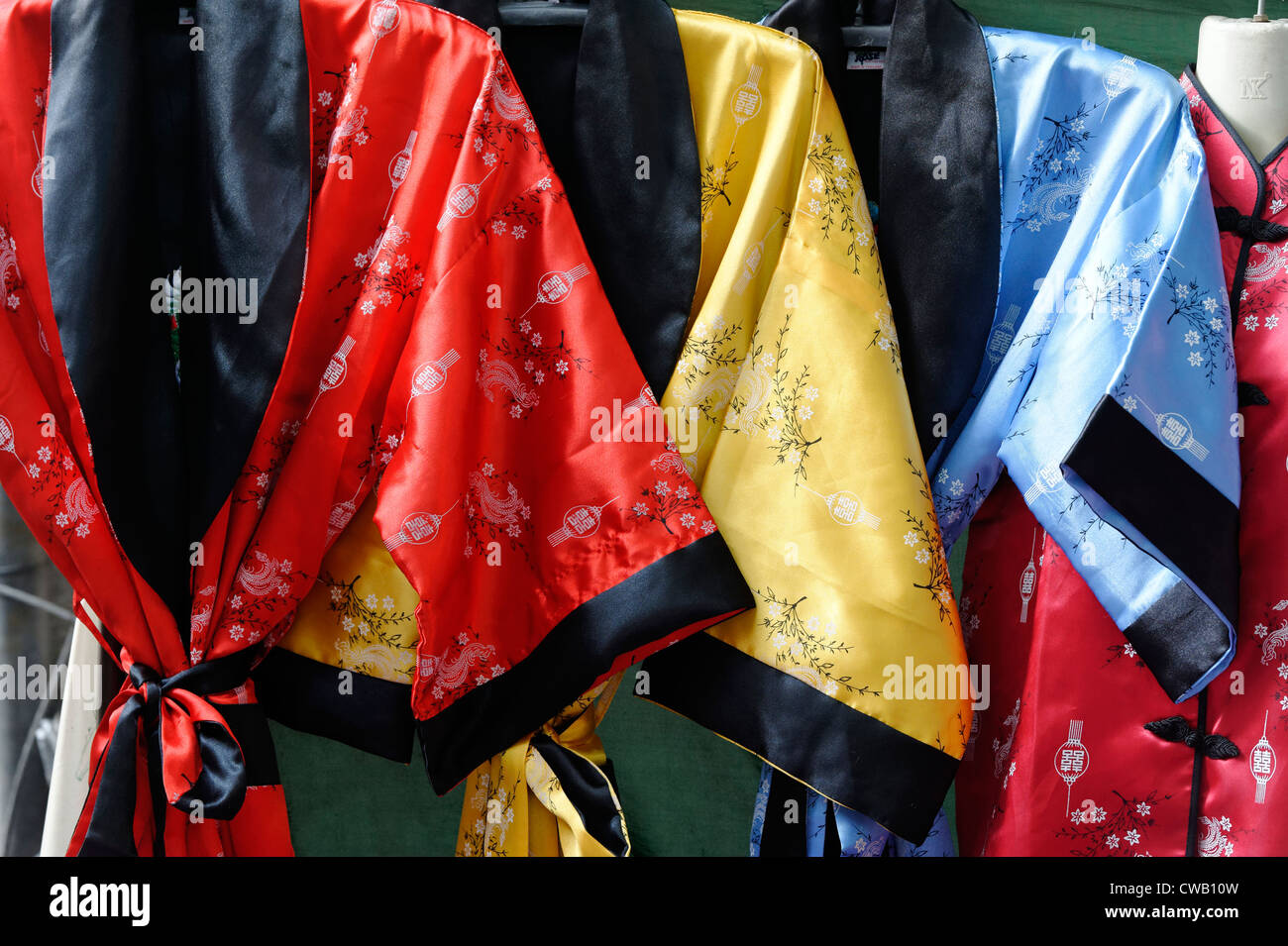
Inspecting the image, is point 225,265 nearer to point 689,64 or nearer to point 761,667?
point 689,64

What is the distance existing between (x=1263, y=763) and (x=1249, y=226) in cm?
45

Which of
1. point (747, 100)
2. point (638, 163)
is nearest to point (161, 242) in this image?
point (638, 163)

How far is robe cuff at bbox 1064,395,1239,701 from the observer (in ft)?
2.60

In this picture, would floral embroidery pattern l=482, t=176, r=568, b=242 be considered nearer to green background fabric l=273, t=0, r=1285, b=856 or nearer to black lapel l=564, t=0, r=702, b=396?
black lapel l=564, t=0, r=702, b=396

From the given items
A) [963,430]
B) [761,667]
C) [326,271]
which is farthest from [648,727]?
[326,271]

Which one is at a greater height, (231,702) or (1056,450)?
(1056,450)

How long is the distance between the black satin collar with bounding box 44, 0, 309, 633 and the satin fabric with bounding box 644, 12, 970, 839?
1.10 feet

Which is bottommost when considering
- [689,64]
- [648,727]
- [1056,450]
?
[648,727]

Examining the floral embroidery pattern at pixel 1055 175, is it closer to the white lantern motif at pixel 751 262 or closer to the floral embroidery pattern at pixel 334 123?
the white lantern motif at pixel 751 262

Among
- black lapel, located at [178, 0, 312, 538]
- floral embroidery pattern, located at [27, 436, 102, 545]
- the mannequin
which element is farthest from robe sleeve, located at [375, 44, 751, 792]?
the mannequin

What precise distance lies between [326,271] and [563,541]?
29cm

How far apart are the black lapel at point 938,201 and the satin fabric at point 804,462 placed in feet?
0.16

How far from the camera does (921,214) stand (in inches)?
35.4

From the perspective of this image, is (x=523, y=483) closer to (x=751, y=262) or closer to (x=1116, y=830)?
(x=751, y=262)
